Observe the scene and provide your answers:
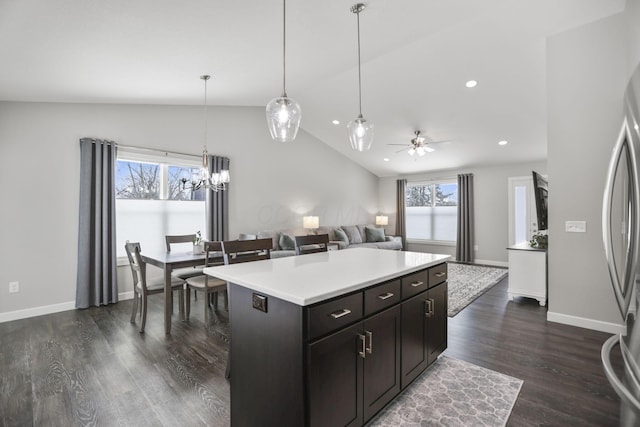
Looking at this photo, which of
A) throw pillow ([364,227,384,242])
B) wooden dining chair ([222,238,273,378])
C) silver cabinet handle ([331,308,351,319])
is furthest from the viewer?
throw pillow ([364,227,384,242])

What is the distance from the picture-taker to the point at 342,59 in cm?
365

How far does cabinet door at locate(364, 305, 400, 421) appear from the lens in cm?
158

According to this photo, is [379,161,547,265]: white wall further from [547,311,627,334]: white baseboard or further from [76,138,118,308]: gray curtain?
[76,138,118,308]: gray curtain

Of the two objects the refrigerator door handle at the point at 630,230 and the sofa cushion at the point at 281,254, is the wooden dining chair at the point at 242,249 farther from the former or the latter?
the sofa cushion at the point at 281,254

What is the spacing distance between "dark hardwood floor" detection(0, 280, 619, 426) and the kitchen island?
56 cm

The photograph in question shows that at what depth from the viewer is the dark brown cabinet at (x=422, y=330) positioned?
6.25ft

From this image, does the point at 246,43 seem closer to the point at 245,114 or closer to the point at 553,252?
the point at 245,114

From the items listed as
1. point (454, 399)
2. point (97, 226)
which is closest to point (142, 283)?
point (97, 226)

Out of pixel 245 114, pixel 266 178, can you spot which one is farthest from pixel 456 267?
pixel 245 114

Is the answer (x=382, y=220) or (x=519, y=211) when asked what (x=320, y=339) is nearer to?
(x=519, y=211)

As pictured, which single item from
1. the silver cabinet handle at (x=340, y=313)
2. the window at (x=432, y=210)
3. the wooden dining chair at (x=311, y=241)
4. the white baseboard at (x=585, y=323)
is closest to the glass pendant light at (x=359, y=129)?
the wooden dining chair at (x=311, y=241)

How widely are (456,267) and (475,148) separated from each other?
8.28 ft

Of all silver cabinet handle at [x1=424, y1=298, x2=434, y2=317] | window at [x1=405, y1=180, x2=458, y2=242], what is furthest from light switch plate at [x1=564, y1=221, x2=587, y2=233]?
window at [x1=405, y1=180, x2=458, y2=242]

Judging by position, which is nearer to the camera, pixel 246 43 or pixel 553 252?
pixel 246 43
